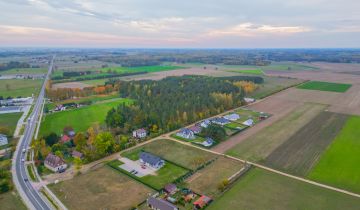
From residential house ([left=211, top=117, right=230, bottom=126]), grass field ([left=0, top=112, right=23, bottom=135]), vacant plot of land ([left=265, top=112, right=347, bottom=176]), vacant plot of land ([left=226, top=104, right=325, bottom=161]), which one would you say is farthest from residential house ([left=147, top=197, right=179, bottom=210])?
grass field ([left=0, top=112, right=23, bottom=135])

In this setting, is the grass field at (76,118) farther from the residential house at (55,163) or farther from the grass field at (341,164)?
the grass field at (341,164)

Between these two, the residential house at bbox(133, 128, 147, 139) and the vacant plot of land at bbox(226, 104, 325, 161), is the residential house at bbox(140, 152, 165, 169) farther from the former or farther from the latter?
the vacant plot of land at bbox(226, 104, 325, 161)

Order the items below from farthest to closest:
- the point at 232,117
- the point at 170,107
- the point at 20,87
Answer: the point at 20,87, the point at 170,107, the point at 232,117

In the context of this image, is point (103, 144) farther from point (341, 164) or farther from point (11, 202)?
point (341, 164)

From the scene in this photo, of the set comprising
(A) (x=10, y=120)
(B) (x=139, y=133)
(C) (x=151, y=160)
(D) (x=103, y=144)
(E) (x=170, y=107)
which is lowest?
(A) (x=10, y=120)

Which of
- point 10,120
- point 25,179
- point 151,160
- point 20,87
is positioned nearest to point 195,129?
point 151,160

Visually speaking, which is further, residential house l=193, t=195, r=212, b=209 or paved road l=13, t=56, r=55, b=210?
paved road l=13, t=56, r=55, b=210

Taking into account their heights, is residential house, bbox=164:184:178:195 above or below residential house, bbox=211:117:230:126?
below
